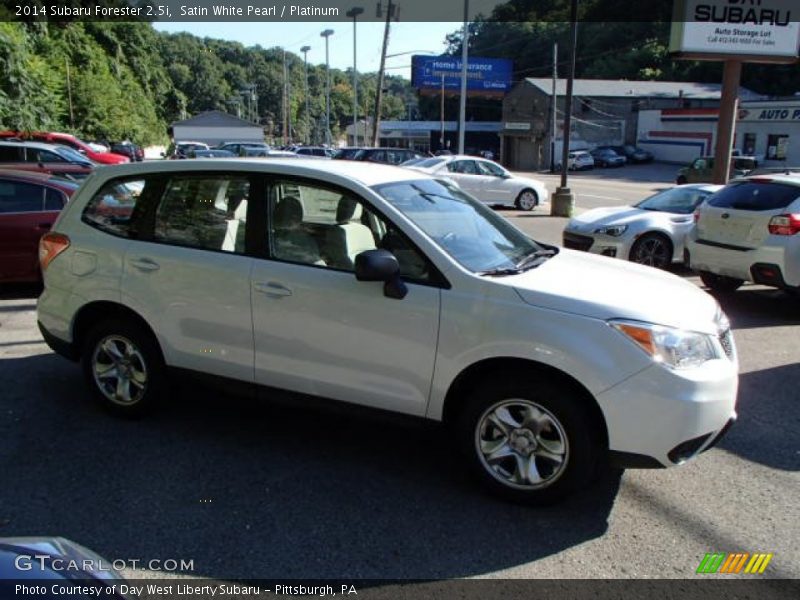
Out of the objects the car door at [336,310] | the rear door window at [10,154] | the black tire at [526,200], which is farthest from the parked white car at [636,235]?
the rear door window at [10,154]

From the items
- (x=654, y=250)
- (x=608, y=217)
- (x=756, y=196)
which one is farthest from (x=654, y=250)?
(x=756, y=196)

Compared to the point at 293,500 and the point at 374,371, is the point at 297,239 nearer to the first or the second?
the point at 374,371

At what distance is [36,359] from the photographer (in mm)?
5934

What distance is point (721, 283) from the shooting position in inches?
363

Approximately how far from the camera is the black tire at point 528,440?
3.41 metres

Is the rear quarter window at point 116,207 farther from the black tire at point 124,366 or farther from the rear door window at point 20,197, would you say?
the rear door window at point 20,197

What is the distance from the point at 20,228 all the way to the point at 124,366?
448 centimetres

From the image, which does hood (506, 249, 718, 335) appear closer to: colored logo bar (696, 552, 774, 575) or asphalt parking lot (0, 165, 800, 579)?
asphalt parking lot (0, 165, 800, 579)

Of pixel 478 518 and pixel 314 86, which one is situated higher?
pixel 314 86

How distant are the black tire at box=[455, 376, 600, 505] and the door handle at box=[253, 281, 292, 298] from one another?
121 centimetres

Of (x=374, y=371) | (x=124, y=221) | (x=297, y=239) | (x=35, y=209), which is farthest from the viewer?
(x=35, y=209)

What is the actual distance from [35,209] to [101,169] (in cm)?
406

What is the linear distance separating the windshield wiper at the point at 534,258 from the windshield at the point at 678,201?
7.12 m

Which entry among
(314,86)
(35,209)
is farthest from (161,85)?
(35,209)
